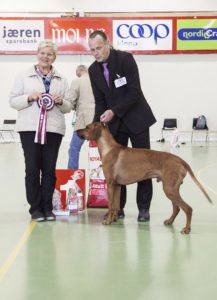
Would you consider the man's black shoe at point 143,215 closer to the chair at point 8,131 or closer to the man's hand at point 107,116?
the man's hand at point 107,116

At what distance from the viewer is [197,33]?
13.3m

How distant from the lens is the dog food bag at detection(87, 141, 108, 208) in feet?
15.6

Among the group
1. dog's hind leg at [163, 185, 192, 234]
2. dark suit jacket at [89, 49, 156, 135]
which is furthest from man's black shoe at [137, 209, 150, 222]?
dark suit jacket at [89, 49, 156, 135]

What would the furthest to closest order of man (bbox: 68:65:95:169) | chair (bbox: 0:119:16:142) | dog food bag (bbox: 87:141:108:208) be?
chair (bbox: 0:119:16:142), man (bbox: 68:65:95:169), dog food bag (bbox: 87:141:108:208)

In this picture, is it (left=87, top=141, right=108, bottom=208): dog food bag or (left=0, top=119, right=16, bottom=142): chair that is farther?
(left=0, top=119, right=16, bottom=142): chair

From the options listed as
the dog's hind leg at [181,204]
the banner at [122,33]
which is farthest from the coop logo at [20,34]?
the dog's hind leg at [181,204]

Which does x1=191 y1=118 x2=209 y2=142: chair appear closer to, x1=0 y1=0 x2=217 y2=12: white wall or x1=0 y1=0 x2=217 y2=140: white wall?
x1=0 y1=0 x2=217 y2=140: white wall

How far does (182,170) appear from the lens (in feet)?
12.4

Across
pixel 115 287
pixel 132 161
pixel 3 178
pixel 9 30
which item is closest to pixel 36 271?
pixel 115 287

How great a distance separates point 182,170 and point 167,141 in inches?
380

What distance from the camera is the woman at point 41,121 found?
13.3ft

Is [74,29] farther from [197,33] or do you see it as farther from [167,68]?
[197,33]

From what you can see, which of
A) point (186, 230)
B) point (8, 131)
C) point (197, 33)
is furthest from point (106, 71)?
point (197, 33)

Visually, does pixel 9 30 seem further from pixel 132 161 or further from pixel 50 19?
pixel 132 161
